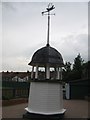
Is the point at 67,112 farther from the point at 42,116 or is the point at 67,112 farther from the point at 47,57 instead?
the point at 47,57

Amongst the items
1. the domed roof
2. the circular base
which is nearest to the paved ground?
the circular base

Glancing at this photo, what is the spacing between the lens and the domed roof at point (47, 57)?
47.2 ft

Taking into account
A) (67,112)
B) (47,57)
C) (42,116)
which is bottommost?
(67,112)

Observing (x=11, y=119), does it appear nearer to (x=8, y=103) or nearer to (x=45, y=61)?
(x=45, y=61)

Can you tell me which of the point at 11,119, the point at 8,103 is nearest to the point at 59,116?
the point at 11,119

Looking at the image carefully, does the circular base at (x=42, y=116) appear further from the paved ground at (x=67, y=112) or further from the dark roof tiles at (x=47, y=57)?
the dark roof tiles at (x=47, y=57)

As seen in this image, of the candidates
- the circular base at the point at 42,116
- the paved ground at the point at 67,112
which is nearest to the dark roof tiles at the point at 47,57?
the circular base at the point at 42,116

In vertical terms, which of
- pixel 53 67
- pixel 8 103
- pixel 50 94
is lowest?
pixel 8 103

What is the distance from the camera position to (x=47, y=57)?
47.2 ft

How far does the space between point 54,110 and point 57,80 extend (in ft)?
5.46

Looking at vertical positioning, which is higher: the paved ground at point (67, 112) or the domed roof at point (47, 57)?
the domed roof at point (47, 57)

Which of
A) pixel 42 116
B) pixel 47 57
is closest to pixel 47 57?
pixel 47 57

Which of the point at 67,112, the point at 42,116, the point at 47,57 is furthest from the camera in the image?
the point at 67,112

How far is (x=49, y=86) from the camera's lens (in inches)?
553
